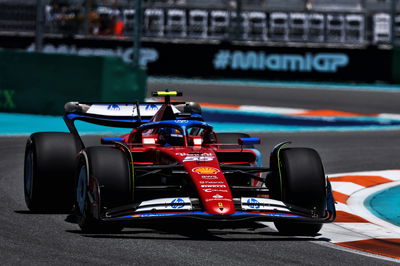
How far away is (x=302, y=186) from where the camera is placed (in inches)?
362

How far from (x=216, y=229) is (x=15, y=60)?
1338 centimetres

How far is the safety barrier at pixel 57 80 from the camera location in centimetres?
2147

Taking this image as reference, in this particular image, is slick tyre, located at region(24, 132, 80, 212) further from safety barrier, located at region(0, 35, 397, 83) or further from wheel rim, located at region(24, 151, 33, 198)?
safety barrier, located at region(0, 35, 397, 83)

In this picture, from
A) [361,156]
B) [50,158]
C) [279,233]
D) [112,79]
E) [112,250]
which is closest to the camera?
[112,250]

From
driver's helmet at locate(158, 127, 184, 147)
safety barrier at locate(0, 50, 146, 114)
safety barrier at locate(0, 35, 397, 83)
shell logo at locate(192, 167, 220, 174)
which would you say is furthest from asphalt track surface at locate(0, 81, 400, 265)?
safety barrier at locate(0, 35, 397, 83)

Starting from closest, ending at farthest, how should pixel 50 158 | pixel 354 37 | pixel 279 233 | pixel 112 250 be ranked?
pixel 112 250
pixel 279 233
pixel 50 158
pixel 354 37

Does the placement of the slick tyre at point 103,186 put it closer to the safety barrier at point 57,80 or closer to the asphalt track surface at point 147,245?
the asphalt track surface at point 147,245

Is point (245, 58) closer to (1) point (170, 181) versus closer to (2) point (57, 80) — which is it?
(2) point (57, 80)

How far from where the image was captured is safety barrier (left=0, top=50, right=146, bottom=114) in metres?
21.5

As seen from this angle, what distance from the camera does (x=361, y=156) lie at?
16016 millimetres

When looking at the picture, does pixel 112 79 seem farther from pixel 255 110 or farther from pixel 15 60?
pixel 255 110

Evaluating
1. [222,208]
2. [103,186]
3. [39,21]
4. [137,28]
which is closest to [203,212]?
[222,208]

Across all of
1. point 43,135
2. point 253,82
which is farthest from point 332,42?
point 43,135

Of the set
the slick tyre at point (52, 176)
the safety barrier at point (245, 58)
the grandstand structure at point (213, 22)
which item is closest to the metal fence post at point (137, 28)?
the safety barrier at point (245, 58)
